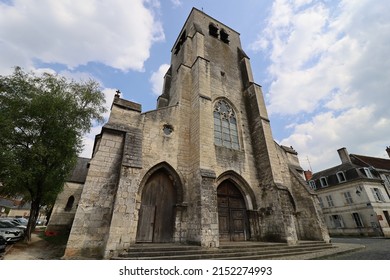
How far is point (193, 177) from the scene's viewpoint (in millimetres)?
7645

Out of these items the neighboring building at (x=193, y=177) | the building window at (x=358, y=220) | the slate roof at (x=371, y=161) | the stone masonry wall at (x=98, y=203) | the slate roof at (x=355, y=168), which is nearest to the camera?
the stone masonry wall at (x=98, y=203)

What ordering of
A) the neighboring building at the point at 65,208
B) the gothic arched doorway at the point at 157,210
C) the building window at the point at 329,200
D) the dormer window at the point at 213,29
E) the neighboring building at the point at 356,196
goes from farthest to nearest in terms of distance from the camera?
the building window at the point at 329,200, the neighboring building at the point at 356,196, the neighboring building at the point at 65,208, the dormer window at the point at 213,29, the gothic arched doorway at the point at 157,210

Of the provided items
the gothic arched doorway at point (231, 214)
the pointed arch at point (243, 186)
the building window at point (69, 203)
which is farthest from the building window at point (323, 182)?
the building window at point (69, 203)

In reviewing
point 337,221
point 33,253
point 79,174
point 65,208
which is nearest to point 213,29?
point 33,253

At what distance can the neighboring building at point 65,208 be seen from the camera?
1527 centimetres

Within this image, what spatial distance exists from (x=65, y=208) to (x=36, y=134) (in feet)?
31.7

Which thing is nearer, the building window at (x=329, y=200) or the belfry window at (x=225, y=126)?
the belfry window at (x=225, y=126)

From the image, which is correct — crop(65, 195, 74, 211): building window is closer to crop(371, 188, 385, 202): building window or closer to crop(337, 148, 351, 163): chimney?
crop(371, 188, 385, 202): building window

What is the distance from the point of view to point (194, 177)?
7.54m

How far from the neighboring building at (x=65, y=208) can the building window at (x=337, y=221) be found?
25.0 meters

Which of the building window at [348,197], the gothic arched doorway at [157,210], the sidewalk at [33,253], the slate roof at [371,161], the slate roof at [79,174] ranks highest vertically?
the slate roof at [371,161]

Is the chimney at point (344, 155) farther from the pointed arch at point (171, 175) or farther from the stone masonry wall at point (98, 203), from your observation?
the stone masonry wall at point (98, 203)

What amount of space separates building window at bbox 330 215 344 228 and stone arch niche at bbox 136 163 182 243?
19.5m

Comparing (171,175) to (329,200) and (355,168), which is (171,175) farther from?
(329,200)
